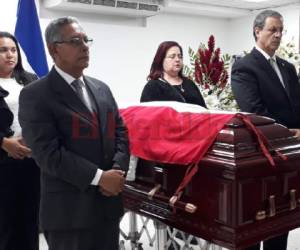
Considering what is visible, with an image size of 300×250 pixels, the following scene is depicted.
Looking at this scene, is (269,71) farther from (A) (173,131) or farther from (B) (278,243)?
(B) (278,243)

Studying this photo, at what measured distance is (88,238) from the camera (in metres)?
1.64

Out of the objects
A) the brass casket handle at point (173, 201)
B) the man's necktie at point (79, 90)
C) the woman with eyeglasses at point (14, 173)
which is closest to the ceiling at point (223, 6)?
the woman with eyeglasses at point (14, 173)

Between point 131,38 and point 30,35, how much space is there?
240 centimetres

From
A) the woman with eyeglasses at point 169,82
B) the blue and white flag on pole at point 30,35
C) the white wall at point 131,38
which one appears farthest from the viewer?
the white wall at point 131,38

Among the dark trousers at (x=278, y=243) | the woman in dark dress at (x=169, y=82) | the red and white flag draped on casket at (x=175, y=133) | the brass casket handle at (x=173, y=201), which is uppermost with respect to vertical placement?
the woman in dark dress at (x=169, y=82)

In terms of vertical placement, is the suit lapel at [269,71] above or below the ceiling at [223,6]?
below

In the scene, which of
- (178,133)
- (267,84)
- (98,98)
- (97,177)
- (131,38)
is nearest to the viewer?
(97,177)

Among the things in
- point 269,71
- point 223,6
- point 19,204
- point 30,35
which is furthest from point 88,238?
point 223,6

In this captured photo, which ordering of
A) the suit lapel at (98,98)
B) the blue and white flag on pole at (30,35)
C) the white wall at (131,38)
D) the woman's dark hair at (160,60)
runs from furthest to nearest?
1. the white wall at (131,38)
2. the blue and white flag on pole at (30,35)
3. the woman's dark hair at (160,60)
4. the suit lapel at (98,98)

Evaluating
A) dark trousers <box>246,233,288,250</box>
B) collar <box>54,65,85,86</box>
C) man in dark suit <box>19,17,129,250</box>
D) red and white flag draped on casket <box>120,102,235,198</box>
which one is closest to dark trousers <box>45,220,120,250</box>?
man in dark suit <box>19,17,129,250</box>

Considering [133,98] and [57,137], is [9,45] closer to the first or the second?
[57,137]

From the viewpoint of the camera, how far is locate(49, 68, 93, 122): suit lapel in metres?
1.57

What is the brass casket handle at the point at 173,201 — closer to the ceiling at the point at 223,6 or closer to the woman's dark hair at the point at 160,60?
the woman's dark hair at the point at 160,60

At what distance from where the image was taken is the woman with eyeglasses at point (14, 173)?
7.39 feet
